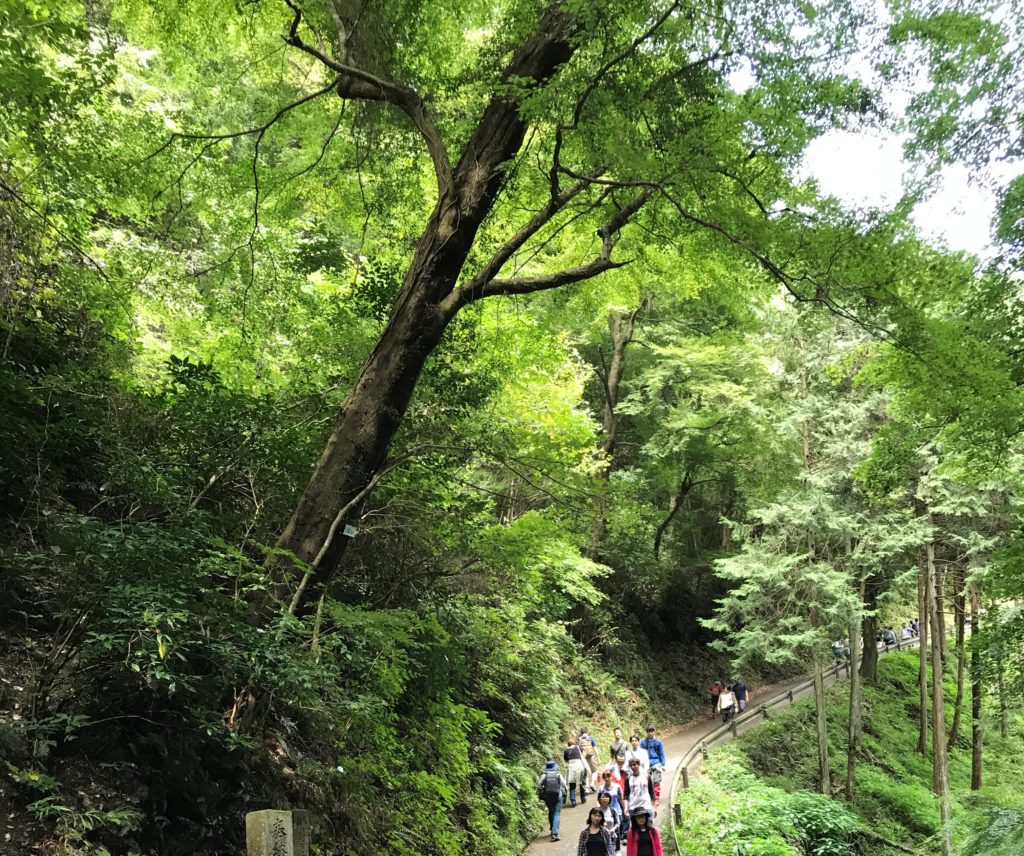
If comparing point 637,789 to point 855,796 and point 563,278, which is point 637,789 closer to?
point 563,278

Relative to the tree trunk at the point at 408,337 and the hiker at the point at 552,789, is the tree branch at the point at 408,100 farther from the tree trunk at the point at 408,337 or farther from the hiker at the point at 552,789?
the hiker at the point at 552,789

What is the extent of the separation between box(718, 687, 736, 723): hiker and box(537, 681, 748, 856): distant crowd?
5.91 metres

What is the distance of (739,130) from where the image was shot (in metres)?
4.86

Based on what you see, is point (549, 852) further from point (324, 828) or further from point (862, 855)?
point (862, 855)

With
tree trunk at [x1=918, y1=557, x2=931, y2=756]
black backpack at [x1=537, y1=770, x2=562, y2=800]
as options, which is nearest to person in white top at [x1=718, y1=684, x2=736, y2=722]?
tree trunk at [x1=918, y1=557, x2=931, y2=756]

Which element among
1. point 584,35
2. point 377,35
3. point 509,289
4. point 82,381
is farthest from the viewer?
point 377,35

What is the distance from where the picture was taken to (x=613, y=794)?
9336 mm

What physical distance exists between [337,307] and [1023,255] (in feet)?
26.3

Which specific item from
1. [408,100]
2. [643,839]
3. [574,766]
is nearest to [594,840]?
[643,839]

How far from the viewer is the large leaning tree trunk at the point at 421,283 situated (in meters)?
5.45

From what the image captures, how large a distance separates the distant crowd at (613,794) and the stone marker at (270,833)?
421cm

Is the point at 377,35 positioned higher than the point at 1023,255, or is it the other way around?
the point at 377,35

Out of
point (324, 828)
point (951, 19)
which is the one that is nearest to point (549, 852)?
point (324, 828)

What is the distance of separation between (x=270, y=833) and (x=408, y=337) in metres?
3.85
